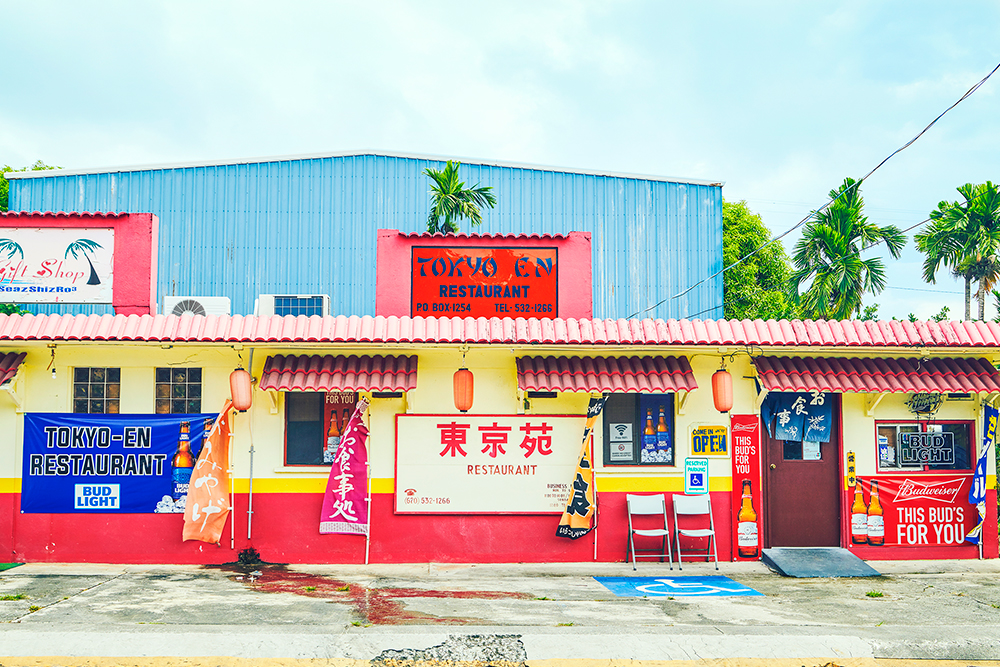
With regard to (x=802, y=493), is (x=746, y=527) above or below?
below

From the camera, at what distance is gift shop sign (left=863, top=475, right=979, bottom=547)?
9836mm

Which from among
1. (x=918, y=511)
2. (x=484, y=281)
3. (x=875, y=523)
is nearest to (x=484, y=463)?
(x=484, y=281)

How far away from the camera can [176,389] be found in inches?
372

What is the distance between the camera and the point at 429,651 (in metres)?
6.02

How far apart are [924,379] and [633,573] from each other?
173 inches

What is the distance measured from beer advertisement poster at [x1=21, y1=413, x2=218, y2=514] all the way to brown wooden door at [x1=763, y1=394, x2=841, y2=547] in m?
7.34

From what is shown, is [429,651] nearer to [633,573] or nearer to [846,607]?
[633,573]

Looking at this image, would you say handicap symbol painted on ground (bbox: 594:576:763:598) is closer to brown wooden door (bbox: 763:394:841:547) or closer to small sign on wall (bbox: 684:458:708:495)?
small sign on wall (bbox: 684:458:708:495)

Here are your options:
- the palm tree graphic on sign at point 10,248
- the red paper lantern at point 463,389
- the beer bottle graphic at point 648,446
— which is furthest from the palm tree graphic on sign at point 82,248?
the beer bottle graphic at point 648,446

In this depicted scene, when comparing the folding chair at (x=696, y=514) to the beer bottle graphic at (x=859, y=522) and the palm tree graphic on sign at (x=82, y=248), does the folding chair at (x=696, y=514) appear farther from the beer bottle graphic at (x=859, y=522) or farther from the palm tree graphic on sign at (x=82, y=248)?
the palm tree graphic on sign at (x=82, y=248)

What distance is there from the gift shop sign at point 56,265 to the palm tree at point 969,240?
70.1 feet

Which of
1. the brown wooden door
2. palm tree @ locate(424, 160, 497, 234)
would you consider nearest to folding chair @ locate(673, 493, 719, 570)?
the brown wooden door

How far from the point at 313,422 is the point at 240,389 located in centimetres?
111

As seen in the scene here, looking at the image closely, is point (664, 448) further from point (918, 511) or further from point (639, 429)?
point (918, 511)
